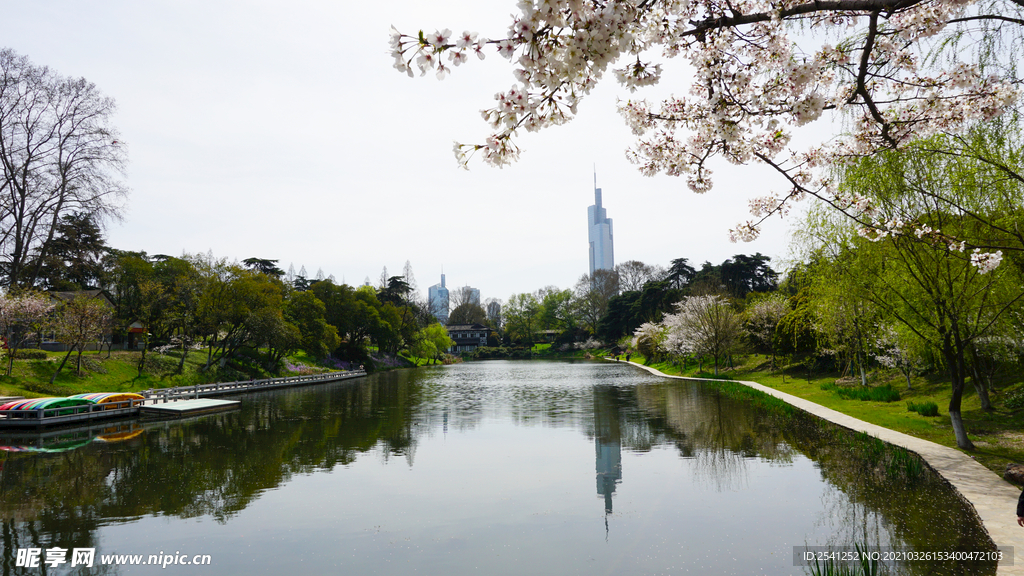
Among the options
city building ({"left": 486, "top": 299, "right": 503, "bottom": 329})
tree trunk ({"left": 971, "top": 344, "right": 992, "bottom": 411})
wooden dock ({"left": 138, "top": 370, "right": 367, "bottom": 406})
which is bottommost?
wooden dock ({"left": 138, "top": 370, "right": 367, "bottom": 406})

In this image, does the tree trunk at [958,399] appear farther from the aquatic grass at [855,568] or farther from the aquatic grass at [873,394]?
the aquatic grass at [855,568]

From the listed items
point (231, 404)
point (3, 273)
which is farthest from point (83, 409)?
point (3, 273)

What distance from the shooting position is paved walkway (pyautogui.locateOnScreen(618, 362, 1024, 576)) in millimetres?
6098

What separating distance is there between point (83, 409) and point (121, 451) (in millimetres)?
6372

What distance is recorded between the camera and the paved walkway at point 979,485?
6098mm

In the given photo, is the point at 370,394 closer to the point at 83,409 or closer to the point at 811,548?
the point at 83,409

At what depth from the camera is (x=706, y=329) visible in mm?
33062

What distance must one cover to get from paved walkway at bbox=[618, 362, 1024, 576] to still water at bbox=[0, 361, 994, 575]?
238 millimetres

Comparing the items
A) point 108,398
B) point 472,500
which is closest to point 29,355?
point 108,398

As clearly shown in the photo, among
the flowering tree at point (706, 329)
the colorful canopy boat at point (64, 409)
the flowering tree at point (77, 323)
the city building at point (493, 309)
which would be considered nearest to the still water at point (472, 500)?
the colorful canopy boat at point (64, 409)

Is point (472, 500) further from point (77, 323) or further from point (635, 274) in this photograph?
point (635, 274)

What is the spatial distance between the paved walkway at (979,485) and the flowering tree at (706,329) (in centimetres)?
1901

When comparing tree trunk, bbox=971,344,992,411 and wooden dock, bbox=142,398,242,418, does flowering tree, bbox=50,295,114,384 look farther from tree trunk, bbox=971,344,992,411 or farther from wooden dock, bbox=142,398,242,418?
tree trunk, bbox=971,344,992,411

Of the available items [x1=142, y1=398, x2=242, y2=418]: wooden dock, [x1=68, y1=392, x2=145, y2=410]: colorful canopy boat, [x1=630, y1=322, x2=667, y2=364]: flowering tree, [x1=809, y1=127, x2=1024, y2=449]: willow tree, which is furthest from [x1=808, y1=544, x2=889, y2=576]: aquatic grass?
[x1=630, y1=322, x2=667, y2=364]: flowering tree
